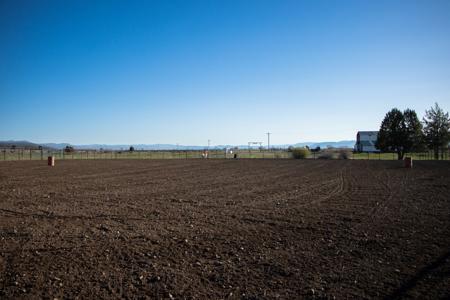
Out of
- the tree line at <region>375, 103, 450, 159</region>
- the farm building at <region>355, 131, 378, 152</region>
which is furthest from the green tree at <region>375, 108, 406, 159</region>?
the farm building at <region>355, 131, 378, 152</region>

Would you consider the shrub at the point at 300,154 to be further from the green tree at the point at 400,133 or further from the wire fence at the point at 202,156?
the green tree at the point at 400,133

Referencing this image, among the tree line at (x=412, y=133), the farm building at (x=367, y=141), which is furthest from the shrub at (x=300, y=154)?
the farm building at (x=367, y=141)

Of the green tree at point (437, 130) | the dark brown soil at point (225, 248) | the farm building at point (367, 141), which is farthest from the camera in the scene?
the farm building at point (367, 141)

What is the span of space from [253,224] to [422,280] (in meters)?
4.56

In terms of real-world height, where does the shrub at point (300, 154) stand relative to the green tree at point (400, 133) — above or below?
below

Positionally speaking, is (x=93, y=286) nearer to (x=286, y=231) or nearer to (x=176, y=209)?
(x=286, y=231)

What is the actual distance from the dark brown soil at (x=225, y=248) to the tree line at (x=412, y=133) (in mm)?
42211

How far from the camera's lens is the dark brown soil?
16.4 ft

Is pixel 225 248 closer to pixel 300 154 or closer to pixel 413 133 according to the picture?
pixel 413 133

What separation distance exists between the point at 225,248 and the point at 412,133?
52317 millimetres

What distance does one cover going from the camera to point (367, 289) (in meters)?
4.93

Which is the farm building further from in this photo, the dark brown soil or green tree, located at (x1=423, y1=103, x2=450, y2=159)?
the dark brown soil

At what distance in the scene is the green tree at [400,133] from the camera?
1938 inches

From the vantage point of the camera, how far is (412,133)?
49.4 m
